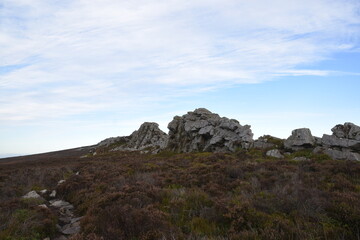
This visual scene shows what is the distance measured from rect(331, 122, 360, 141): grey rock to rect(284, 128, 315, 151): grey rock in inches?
81.0

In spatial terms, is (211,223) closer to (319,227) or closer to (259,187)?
(319,227)

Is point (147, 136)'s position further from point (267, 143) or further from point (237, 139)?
point (267, 143)

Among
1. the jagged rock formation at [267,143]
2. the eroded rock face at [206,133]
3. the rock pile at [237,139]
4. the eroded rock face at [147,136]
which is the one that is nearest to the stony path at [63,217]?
the rock pile at [237,139]

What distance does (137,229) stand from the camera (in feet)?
20.8

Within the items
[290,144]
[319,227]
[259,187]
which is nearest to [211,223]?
[319,227]

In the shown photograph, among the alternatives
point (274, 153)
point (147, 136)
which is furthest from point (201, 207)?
point (147, 136)

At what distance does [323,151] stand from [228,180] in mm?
11836

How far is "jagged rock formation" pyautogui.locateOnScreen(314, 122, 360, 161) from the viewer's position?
1741 cm

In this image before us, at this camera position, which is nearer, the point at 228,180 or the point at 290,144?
the point at 228,180

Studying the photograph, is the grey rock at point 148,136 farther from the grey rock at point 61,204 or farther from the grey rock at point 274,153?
the grey rock at point 61,204

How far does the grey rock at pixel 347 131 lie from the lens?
63.3 feet

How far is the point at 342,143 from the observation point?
19.1m

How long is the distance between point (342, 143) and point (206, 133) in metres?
15.0

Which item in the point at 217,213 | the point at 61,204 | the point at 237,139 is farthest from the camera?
the point at 237,139
